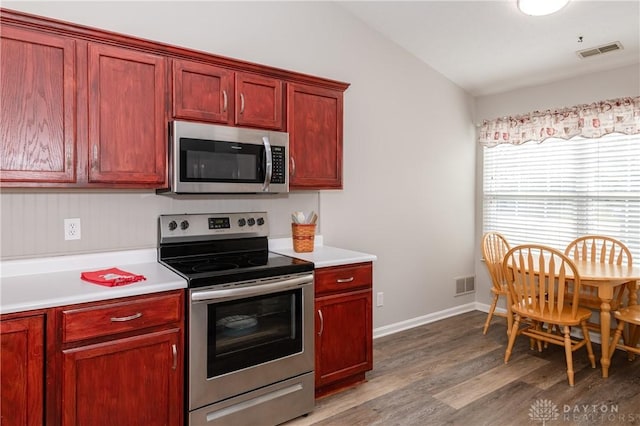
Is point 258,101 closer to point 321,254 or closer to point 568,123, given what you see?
point 321,254

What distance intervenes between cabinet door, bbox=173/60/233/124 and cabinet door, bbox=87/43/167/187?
0.08m

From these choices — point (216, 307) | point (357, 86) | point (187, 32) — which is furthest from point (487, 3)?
point (216, 307)

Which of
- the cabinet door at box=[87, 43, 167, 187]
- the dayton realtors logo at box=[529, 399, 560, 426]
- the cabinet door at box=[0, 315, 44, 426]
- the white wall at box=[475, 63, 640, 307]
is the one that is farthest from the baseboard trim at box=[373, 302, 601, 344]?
the cabinet door at box=[0, 315, 44, 426]

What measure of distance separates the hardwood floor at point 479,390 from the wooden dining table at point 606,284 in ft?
0.76

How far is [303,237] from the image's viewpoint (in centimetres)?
287

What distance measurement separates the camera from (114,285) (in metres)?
1.88

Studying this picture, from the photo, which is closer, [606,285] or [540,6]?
[540,6]

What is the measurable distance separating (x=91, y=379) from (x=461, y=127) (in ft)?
12.9

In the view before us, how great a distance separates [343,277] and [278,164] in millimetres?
834

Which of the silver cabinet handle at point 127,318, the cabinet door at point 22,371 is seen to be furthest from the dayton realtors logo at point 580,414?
the cabinet door at point 22,371

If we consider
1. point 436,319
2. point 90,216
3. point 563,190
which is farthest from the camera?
point 436,319

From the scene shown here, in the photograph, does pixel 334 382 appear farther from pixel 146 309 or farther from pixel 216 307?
pixel 146 309

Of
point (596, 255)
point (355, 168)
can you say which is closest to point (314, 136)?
point (355, 168)

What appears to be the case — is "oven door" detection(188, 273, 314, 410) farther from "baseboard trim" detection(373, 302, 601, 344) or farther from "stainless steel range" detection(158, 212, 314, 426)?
"baseboard trim" detection(373, 302, 601, 344)
